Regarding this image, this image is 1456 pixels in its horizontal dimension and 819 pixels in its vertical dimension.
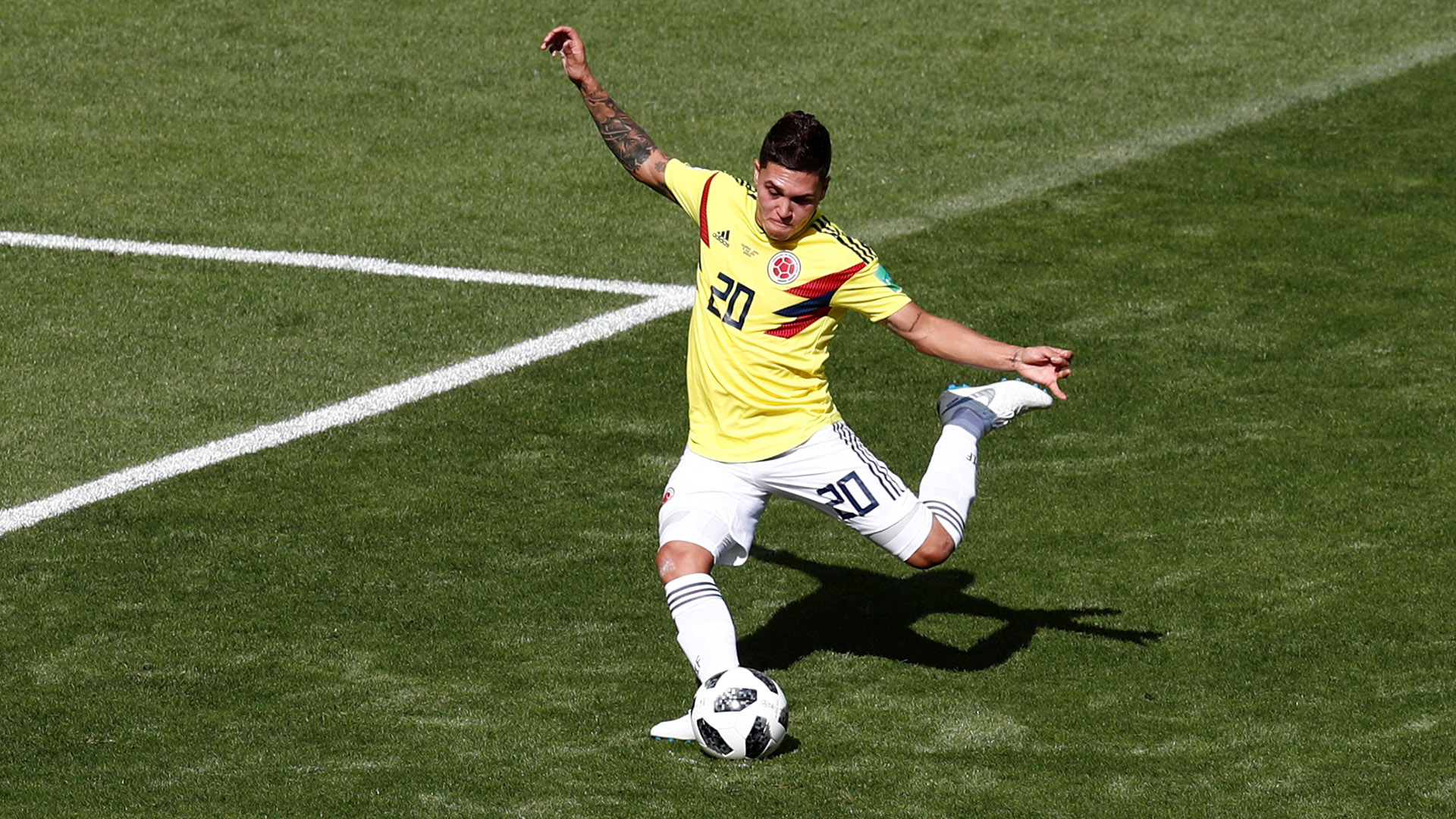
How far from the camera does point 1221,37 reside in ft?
60.4

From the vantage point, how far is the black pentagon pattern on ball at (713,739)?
7.12 m

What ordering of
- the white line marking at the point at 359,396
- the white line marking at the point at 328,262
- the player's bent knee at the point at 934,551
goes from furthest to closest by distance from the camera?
the white line marking at the point at 328,262 < the white line marking at the point at 359,396 < the player's bent knee at the point at 934,551

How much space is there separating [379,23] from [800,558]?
10.5m

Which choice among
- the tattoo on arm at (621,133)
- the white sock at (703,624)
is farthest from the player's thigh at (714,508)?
the tattoo on arm at (621,133)

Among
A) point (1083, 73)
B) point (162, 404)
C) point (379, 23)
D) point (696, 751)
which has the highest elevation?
point (379, 23)

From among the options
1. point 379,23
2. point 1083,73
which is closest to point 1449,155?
point 1083,73

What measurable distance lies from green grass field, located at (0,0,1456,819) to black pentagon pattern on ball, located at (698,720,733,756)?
9 centimetres

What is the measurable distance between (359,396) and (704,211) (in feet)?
14.4

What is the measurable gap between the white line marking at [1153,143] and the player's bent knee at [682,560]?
23.1 feet

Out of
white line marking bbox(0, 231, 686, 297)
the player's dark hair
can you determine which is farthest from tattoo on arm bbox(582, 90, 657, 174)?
white line marking bbox(0, 231, 686, 297)

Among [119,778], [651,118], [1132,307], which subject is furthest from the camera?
[651,118]

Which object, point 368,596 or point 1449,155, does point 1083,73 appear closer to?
point 1449,155

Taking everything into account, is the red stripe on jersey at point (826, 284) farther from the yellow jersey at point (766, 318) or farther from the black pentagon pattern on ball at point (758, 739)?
Answer: the black pentagon pattern on ball at point (758, 739)

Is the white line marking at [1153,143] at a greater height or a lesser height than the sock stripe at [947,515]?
greater
